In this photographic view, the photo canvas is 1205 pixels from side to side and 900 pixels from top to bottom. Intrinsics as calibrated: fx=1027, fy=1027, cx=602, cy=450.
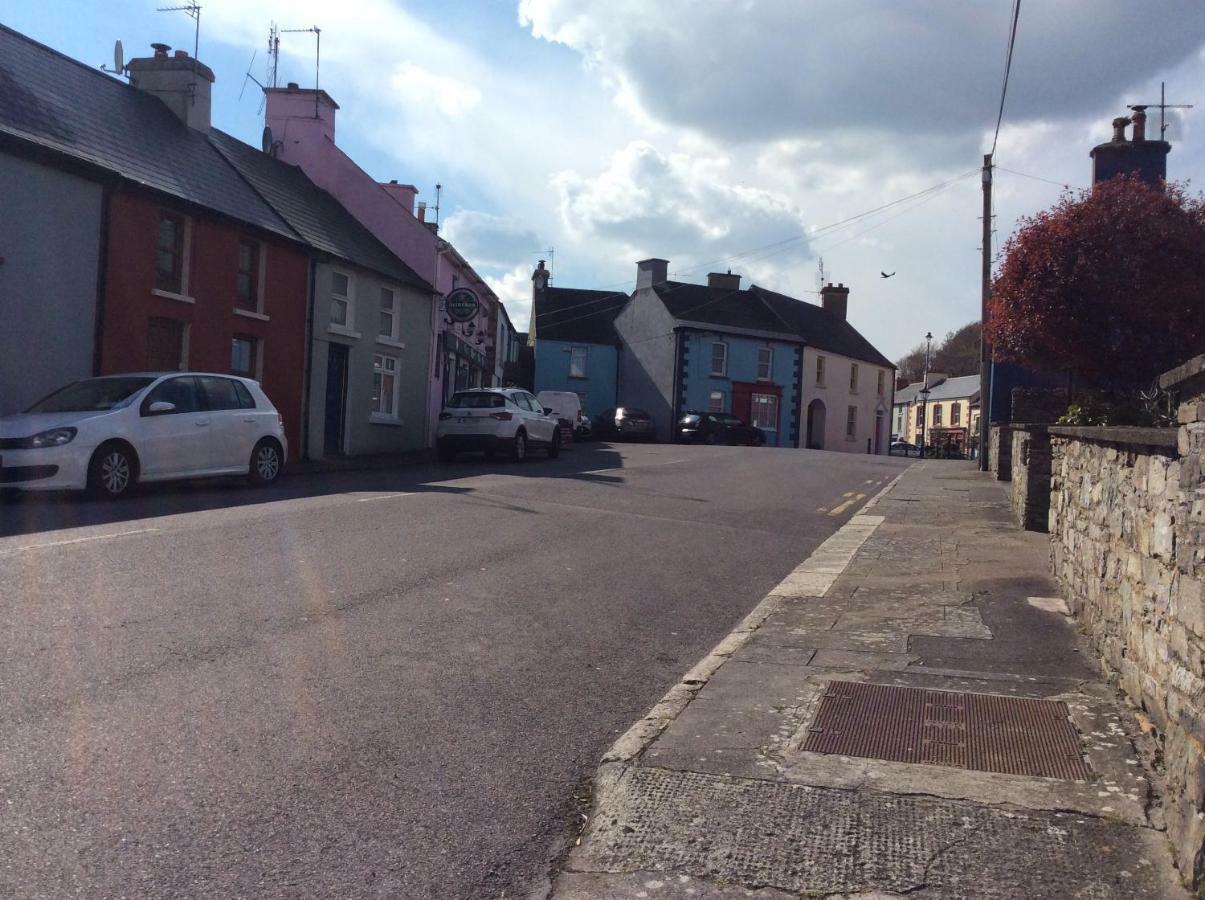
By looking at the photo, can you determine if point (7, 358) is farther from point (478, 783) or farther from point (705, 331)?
point (705, 331)

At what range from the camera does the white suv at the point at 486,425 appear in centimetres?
2192

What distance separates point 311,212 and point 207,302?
6.90 metres

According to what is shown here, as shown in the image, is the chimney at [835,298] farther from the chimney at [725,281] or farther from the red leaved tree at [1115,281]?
the red leaved tree at [1115,281]

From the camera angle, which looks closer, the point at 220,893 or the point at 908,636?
the point at 220,893

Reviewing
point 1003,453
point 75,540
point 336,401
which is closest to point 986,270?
point 1003,453

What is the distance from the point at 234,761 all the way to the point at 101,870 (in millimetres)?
954

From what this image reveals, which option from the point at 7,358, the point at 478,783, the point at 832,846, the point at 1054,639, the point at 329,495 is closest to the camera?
the point at 832,846

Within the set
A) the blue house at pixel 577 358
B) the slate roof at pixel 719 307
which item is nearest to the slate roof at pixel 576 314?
the blue house at pixel 577 358

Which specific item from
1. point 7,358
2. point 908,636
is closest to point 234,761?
point 908,636

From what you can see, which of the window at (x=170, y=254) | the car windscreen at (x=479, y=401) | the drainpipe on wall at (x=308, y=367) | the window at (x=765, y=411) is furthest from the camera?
the window at (x=765, y=411)

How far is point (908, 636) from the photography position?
6855 millimetres

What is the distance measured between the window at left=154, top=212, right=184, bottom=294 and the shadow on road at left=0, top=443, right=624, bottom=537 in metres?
4.40

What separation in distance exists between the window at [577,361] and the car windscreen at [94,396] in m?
39.7

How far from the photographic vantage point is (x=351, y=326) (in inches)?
995
